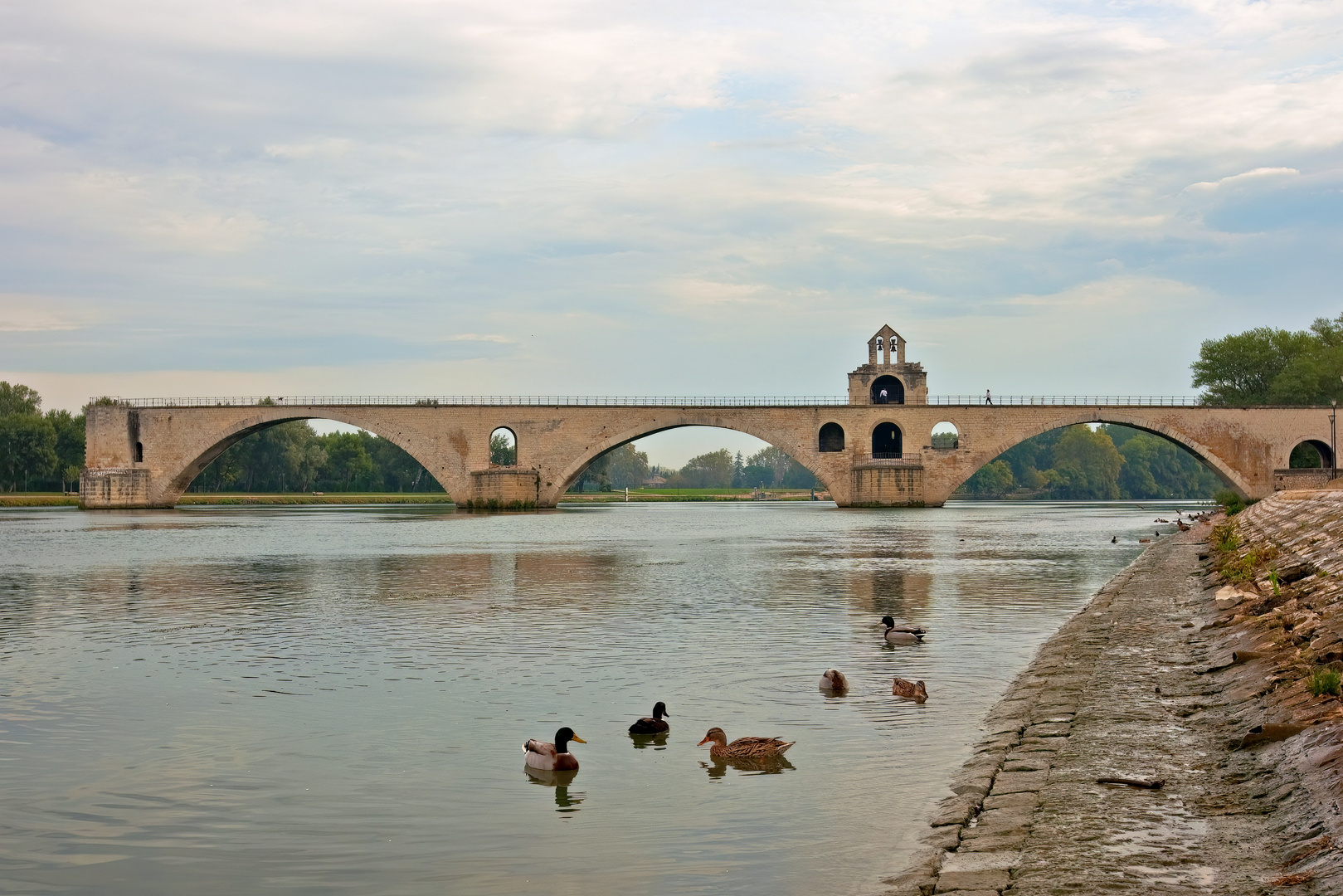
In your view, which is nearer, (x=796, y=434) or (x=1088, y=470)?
(x=796, y=434)

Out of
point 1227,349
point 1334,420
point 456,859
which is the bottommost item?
point 456,859

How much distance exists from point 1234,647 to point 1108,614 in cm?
Answer: 424

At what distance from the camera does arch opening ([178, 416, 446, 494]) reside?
9481cm

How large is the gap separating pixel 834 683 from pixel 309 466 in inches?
3610

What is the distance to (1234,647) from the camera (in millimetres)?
10906

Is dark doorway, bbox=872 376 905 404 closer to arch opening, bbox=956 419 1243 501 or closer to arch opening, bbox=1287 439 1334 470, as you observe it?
arch opening, bbox=1287 439 1334 470

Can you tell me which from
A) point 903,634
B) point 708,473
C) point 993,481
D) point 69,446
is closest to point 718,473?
point 708,473

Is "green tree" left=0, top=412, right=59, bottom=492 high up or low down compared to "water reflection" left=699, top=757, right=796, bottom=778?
up

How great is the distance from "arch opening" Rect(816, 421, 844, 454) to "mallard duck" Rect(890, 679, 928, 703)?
5726 centimetres

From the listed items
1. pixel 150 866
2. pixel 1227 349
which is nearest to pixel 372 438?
pixel 1227 349

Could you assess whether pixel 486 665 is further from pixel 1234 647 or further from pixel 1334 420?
pixel 1334 420

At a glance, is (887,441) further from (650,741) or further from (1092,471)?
(650,741)

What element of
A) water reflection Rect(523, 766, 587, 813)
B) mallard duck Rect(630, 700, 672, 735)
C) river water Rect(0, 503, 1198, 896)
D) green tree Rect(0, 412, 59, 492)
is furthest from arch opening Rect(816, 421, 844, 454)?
water reflection Rect(523, 766, 587, 813)

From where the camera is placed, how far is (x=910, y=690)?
1046 cm
